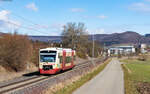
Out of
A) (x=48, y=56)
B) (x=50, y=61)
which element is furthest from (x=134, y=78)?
(x=48, y=56)

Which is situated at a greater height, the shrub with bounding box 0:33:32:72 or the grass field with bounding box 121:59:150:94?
the shrub with bounding box 0:33:32:72

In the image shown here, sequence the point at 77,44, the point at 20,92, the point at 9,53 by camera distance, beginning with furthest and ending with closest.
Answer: the point at 77,44, the point at 9,53, the point at 20,92

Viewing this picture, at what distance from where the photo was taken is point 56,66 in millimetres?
27250

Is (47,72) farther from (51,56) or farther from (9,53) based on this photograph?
(9,53)

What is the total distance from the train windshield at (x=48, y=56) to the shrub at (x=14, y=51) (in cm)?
289

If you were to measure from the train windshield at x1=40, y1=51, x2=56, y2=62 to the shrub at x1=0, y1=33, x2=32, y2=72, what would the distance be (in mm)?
2886

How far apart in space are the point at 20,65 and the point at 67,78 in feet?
42.6

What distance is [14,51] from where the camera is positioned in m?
27.5

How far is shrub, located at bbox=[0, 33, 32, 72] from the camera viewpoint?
87.0 feet

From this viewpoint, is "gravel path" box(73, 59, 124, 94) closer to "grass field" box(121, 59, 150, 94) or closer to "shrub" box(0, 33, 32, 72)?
"grass field" box(121, 59, 150, 94)

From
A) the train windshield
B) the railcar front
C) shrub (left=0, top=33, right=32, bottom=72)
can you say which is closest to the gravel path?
the railcar front

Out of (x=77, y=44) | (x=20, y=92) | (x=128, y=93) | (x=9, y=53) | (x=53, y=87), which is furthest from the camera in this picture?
(x=77, y=44)

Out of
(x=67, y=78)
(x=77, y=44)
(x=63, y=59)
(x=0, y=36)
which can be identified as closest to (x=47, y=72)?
(x=63, y=59)

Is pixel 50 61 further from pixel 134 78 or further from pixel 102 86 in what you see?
pixel 134 78
